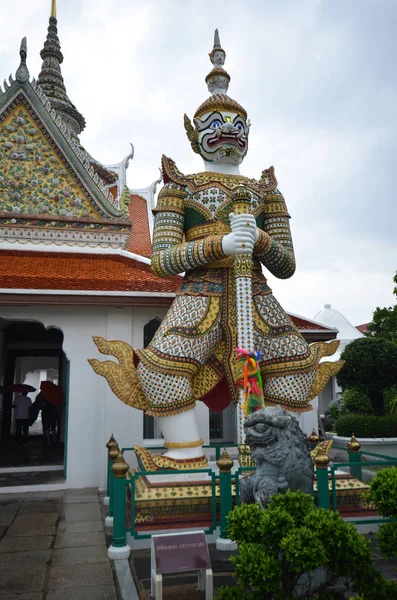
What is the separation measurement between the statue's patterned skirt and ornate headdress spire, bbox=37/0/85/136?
910cm

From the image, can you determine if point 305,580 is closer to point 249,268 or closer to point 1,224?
point 249,268

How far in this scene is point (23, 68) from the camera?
844cm

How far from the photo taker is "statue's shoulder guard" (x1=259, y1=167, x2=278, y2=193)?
17.7 ft

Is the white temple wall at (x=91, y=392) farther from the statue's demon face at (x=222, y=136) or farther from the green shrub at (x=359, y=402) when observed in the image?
the green shrub at (x=359, y=402)

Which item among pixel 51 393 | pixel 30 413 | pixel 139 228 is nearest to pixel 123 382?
pixel 51 393

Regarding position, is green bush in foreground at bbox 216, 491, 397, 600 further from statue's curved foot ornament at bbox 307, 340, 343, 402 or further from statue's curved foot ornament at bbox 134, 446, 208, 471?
statue's curved foot ornament at bbox 307, 340, 343, 402

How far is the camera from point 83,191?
27.9ft

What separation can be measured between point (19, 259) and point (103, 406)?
105 inches

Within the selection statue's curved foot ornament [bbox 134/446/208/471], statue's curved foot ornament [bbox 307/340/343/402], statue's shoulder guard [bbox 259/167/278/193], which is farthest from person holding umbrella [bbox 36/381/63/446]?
statue's shoulder guard [bbox 259/167/278/193]

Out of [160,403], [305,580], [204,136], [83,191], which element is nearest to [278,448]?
[305,580]

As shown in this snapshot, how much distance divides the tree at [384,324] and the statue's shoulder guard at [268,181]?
9612 millimetres

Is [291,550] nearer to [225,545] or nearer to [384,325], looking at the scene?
[225,545]

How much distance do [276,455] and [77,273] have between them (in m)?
4.94

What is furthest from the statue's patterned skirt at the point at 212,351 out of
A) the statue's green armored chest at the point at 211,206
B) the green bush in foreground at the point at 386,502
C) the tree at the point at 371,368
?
the tree at the point at 371,368
